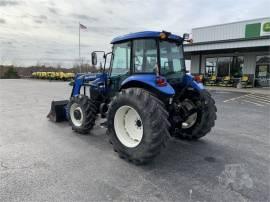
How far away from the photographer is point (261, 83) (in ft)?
58.4

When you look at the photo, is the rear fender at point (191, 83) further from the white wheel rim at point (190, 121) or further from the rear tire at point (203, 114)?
the white wheel rim at point (190, 121)

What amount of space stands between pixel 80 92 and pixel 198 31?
1668cm

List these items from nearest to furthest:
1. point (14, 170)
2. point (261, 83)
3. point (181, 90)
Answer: point (14, 170), point (181, 90), point (261, 83)

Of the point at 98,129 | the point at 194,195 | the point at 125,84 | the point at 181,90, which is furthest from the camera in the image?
the point at 98,129

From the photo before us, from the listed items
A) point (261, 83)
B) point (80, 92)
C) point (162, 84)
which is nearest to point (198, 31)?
point (261, 83)

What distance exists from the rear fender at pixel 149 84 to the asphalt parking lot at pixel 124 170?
1214 millimetres

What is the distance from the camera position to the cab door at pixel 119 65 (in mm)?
4301

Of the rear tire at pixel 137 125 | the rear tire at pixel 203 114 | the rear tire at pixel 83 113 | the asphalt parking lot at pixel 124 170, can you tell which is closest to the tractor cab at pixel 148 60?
the rear tire at pixel 137 125

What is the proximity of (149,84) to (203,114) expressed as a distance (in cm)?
156

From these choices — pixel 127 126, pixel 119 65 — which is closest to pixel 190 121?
pixel 127 126

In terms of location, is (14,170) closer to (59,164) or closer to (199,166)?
(59,164)

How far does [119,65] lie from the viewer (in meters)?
4.55

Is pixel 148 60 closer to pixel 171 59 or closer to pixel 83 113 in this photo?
pixel 171 59

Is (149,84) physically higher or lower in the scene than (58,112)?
higher
